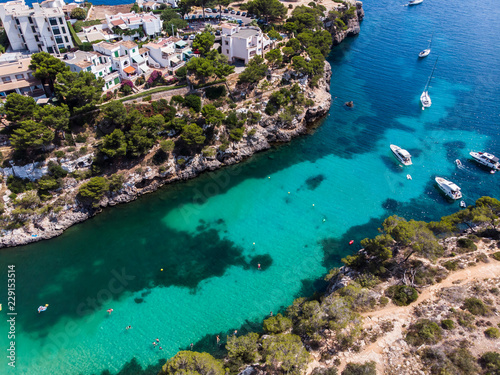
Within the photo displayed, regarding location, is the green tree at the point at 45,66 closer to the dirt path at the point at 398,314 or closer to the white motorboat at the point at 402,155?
the dirt path at the point at 398,314

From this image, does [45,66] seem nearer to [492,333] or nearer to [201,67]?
[201,67]

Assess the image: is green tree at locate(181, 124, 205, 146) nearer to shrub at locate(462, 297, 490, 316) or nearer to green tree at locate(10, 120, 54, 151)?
green tree at locate(10, 120, 54, 151)

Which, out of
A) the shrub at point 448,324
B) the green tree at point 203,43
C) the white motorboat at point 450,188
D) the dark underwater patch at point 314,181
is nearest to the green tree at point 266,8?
the green tree at point 203,43

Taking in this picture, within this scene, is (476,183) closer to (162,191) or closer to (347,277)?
(347,277)

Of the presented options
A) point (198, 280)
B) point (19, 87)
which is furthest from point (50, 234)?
point (19, 87)

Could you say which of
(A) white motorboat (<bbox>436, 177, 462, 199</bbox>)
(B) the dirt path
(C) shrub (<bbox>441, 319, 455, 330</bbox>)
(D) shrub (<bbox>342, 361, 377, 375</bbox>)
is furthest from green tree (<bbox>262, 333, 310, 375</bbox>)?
(A) white motorboat (<bbox>436, 177, 462, 199</bbox>)

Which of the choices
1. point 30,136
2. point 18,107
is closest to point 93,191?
point 30,136
